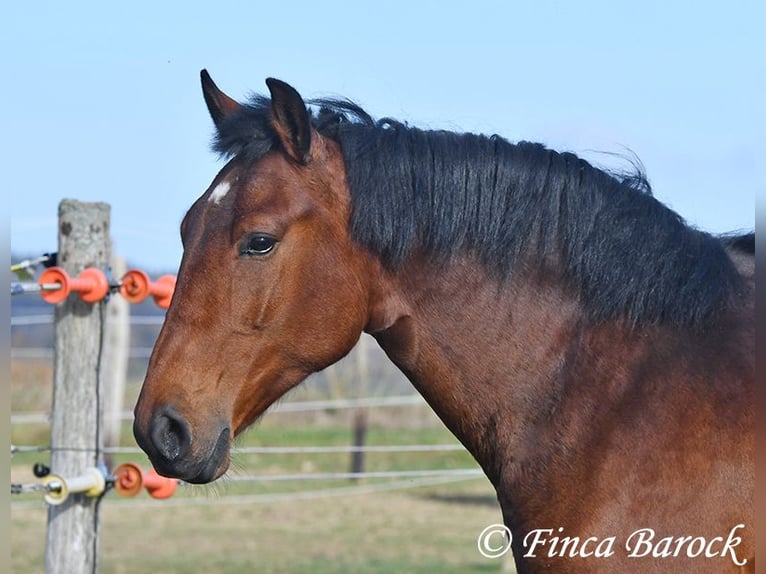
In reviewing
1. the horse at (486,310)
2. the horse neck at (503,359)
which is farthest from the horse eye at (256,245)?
the horse neck at (503,359)

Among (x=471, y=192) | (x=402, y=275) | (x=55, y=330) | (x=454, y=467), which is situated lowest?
(x=454, y=467)

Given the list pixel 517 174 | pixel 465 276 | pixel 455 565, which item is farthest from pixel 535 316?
pixel 455 565

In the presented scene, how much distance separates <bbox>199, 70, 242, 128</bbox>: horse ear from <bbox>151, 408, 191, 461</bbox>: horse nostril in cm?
104

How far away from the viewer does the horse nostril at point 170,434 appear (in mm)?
2797

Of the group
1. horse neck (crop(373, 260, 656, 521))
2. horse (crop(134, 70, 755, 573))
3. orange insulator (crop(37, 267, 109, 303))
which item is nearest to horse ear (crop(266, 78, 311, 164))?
horse (crop(134, 70, 755, 573))

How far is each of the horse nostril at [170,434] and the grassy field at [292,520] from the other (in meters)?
0.86

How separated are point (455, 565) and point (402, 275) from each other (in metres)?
5.71

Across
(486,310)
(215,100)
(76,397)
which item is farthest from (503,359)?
(76,397)

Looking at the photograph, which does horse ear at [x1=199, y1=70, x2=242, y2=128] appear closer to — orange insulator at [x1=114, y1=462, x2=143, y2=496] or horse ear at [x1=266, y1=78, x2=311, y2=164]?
horse ear at [x1=266, y1=78, x2=311, y2=164]

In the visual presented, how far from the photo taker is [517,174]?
9.78 feet

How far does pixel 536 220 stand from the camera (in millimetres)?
2961

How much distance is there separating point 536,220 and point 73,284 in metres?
2.43

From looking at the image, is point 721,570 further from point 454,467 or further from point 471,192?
point 454,467

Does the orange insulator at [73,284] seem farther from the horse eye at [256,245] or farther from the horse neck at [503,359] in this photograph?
the horse neck at [503,359]
